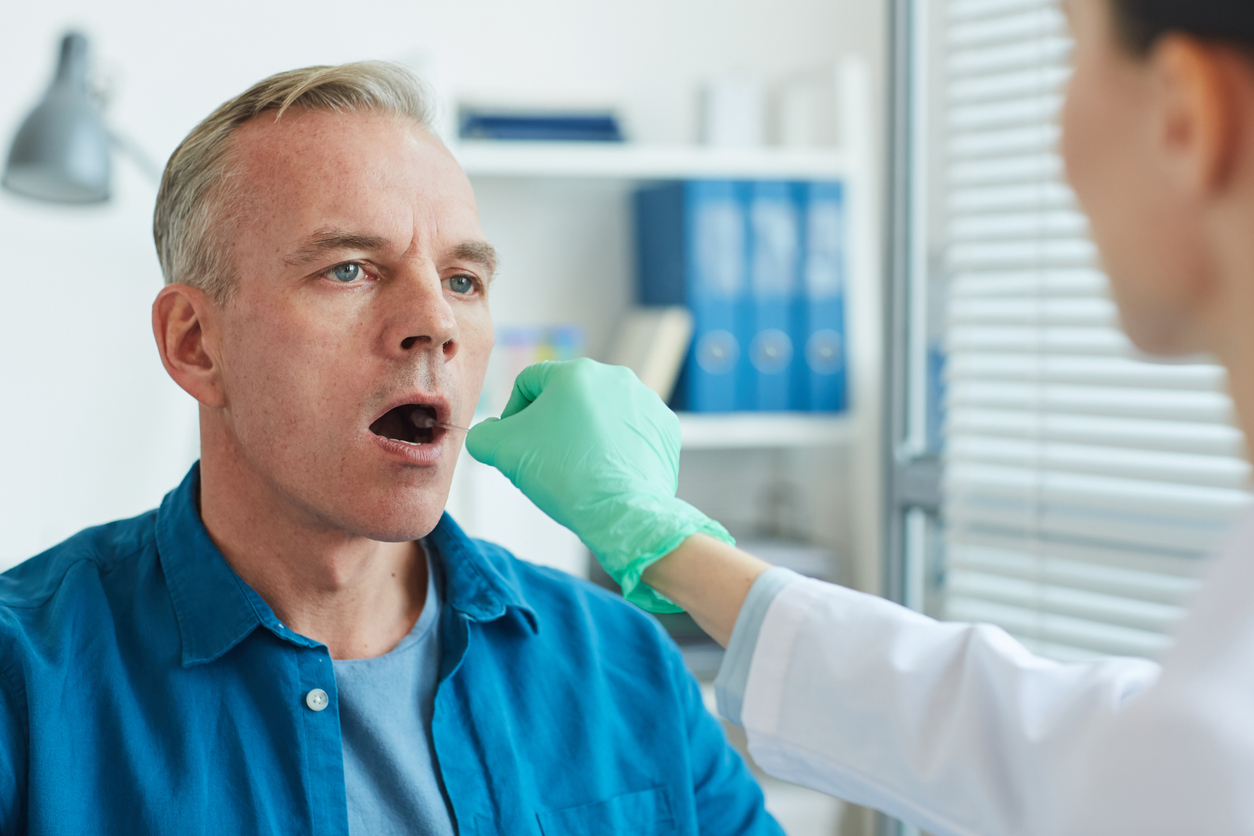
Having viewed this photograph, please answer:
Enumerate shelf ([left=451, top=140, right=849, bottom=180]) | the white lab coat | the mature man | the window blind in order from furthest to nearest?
shelf ([left=451, top=140, right=849, bottom=180]) < the window blind < the mature man < the white lab coat

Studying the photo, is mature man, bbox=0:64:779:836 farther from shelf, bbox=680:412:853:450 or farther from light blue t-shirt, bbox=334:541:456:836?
shelf, bbox=680:412:853:450

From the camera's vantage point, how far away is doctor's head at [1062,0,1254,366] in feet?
1.73

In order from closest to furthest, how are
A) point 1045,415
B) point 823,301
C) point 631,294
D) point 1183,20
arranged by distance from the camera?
point 1183,20, point 1045,415, point 823,301, point 631,294

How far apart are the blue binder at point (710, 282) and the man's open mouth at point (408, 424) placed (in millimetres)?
1216

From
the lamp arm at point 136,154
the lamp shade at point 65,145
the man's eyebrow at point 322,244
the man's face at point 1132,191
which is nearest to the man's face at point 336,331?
the man's eyebrow at point 322,244

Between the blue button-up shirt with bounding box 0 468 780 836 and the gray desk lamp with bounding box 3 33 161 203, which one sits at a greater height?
the gray desk lamp with bounding box 3 33 161 203

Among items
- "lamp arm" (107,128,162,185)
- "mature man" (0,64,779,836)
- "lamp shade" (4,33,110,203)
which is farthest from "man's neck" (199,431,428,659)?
"lamp arm" (107,128,162,185)

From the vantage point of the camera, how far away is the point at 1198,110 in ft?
1.76

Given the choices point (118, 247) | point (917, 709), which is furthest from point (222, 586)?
point (118, 247)

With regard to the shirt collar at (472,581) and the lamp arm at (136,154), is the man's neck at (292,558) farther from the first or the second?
the lamp arm at (136,154)

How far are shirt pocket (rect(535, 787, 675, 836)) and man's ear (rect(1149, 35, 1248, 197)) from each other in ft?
2.63

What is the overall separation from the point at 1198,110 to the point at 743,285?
5.80 feet

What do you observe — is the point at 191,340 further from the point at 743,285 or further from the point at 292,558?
the point at 743,285

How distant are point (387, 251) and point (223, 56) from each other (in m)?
1.53
